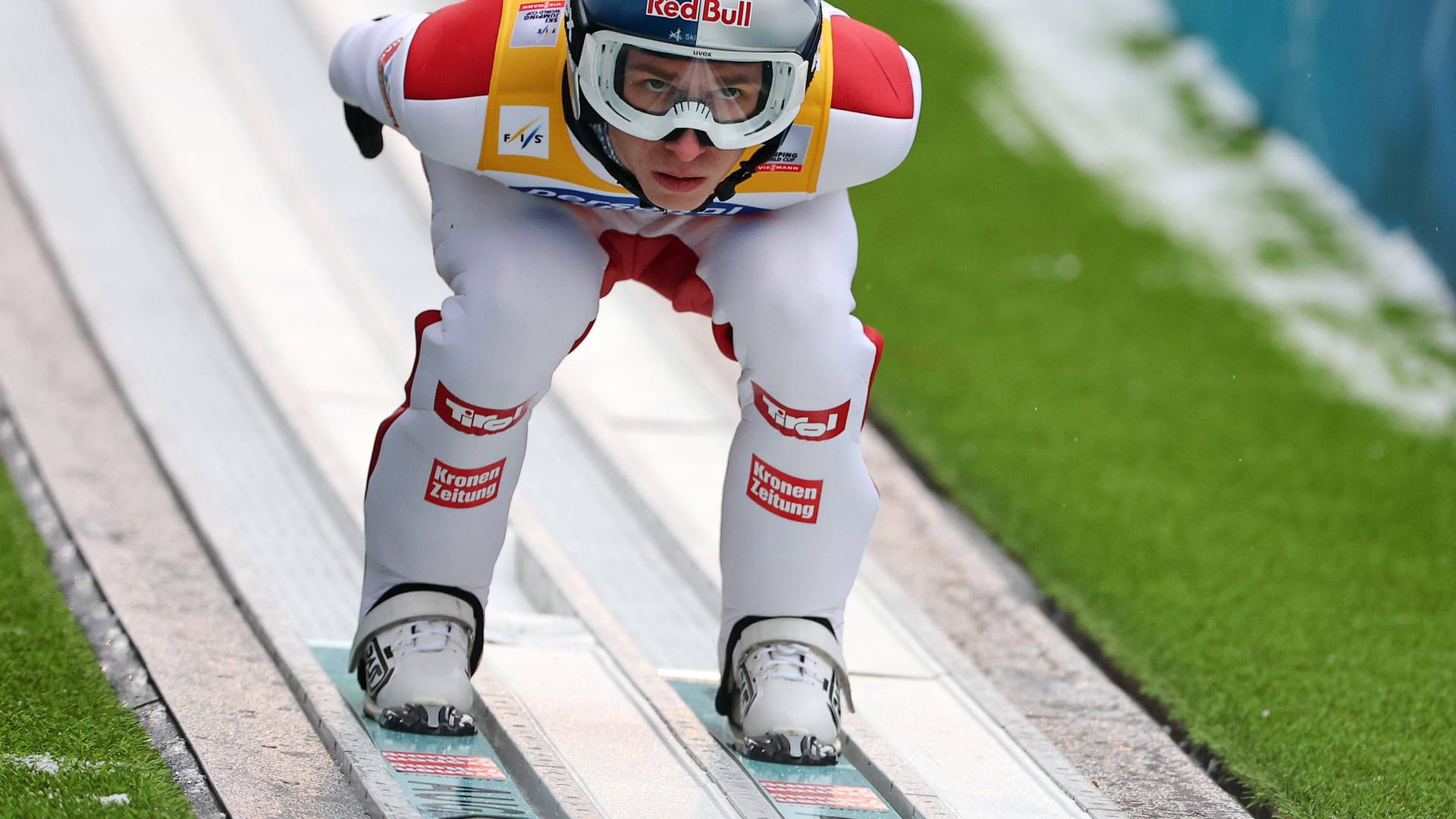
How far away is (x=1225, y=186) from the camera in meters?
5.79

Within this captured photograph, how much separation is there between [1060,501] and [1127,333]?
3.48 feet

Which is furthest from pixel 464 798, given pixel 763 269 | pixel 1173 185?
pixel 1173 185

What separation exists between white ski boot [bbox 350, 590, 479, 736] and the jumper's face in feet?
2.47

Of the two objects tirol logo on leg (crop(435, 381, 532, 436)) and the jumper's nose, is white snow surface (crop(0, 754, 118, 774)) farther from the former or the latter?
the jumper's nose

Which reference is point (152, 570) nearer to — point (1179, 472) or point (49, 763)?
point (49, 763)

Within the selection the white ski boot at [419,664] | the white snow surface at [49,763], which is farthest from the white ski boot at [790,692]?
the white snow surface at [49,763]

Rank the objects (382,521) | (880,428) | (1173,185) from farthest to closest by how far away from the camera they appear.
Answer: (1173,185) → (880,428) → (382,521)

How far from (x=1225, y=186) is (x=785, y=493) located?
362cm

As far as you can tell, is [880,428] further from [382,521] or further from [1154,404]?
[382,521]

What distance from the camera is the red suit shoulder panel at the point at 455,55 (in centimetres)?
241

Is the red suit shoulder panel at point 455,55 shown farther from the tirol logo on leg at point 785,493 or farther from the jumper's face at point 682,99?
the tirol logo on leg at point 785,493

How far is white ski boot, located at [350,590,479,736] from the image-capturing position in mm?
2598

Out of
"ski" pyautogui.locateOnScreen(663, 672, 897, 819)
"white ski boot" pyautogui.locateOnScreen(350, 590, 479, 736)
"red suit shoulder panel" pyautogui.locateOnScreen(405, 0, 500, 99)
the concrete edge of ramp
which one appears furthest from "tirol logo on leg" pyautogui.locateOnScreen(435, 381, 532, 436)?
"ski" pyautogui.locateOnScreen(663, 672, 897, 819)

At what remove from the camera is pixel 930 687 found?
3.10m
